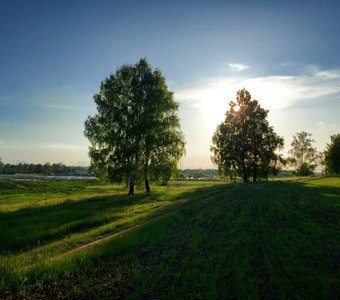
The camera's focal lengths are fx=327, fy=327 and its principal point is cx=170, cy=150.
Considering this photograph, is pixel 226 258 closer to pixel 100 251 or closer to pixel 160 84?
pixel 100 251

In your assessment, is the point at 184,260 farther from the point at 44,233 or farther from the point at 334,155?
the point at 334,155

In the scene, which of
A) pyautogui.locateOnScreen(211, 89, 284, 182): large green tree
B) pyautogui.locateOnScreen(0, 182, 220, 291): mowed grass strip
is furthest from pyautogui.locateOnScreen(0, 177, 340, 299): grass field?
pyautogui.locateOnScreen(211, 89, 284, 182): large green tree

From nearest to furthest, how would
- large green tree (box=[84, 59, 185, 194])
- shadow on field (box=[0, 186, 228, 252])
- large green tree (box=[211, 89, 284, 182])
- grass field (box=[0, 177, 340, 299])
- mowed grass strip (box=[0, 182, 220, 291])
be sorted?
grass field (box=[0, 177, 340, 299])
mowed grass strip (box=[0, 182, 220, 291])
shadow on field (box=[0, 186, 228, 252])
large green tree (box=[84, 59, 185, 194])
large green tree (box=[211, 89, 284, 182])

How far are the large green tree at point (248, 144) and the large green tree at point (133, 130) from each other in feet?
89.0

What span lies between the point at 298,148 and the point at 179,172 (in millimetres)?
89463

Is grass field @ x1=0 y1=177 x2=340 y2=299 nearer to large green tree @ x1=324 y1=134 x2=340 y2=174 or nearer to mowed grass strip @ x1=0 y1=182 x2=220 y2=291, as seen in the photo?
Result: mowed grass strip @ x1=0 y1=182 x2=220 y2=291

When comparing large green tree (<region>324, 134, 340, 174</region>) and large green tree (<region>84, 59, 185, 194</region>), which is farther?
large green tree (<region>324, 134, 340, 174</region>)

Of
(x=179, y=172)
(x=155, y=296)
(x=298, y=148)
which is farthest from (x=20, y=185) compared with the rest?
(x=298, y=148)

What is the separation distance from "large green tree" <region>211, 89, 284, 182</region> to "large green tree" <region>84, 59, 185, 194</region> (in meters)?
27.1

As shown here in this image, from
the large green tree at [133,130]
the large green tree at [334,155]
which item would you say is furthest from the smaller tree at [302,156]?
the large green tree at [133,130]

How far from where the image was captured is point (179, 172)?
5062cm

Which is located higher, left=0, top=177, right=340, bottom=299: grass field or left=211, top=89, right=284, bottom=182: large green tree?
left=211, top=89, right=284, bottom=182: large green tree

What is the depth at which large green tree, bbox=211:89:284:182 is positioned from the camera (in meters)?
72.2

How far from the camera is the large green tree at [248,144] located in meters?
72.2
